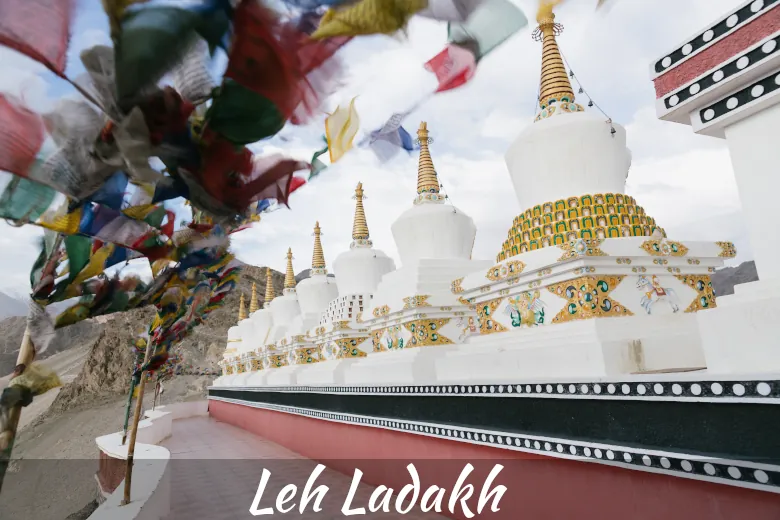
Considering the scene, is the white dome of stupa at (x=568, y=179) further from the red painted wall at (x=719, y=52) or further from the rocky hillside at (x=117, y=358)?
the rocky hillside at (x=117, y=358)

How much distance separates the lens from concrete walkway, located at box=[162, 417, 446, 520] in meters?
5.86

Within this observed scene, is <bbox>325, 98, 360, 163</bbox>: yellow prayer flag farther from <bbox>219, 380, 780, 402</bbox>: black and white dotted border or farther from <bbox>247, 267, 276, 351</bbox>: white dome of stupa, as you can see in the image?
<bbox>247, 267, 276, 351</bbox>: white dome of stupa

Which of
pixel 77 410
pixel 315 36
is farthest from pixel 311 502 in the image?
pixel 77 410

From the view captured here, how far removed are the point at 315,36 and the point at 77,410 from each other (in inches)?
1505

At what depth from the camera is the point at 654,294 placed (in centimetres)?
440

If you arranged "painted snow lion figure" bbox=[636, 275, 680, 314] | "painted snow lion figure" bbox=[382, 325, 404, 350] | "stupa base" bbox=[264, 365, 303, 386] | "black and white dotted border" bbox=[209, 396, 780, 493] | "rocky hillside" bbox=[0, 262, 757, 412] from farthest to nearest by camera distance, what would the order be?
"rocky hillside" bbox=[0, 262, 757, 412] → "stupa base" bbox=[264, 365, 303, 386] → "painted snow lion figure" bbox=[382, 325, 404, 350] → "painted snow lion figure" bbox=[636, 275, 680, 314] → "black and white dotted border" bbox=[209, 396, 780, 493]

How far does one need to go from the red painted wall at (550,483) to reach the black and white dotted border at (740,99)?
6.68ft

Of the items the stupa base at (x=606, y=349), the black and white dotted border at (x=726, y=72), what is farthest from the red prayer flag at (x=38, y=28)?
the stupa base at (x=606, y=349)

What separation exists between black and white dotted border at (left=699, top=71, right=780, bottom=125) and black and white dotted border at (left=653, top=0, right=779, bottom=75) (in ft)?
1.07

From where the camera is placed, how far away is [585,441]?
138 inches

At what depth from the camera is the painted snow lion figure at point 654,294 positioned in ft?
14.3

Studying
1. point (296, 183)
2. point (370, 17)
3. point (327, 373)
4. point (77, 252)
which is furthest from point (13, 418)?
point (327, 373)

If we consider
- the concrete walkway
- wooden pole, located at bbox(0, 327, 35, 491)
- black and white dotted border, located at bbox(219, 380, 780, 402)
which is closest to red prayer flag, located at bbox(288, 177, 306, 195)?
wooden pole, located at bbox(0, 327, 35, 491)

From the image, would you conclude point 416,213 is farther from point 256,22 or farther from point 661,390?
point 256,22
